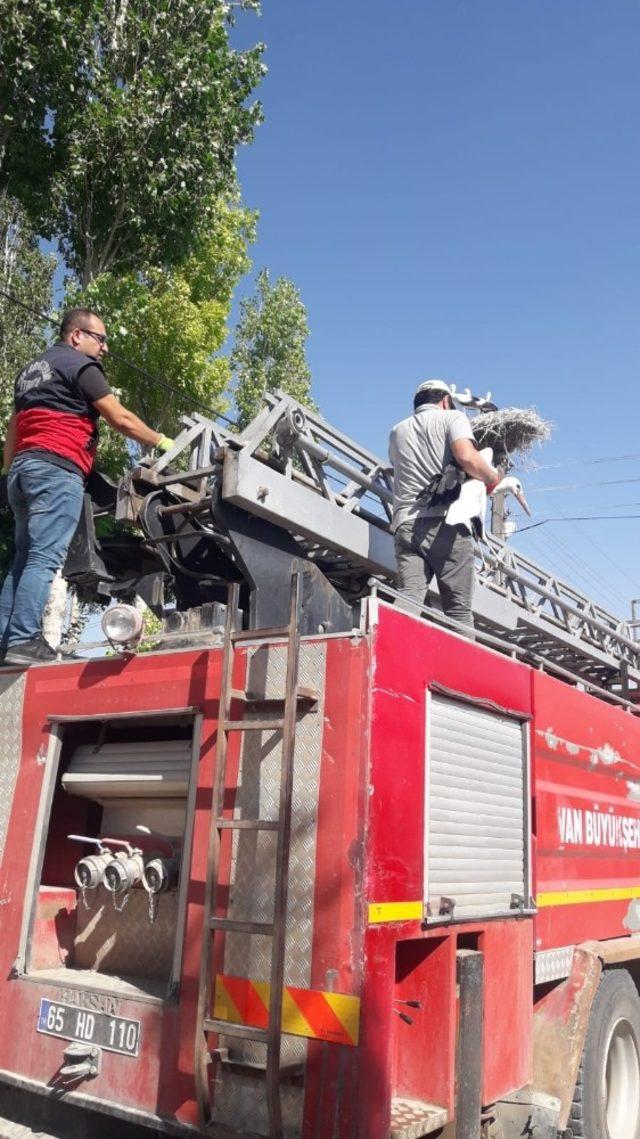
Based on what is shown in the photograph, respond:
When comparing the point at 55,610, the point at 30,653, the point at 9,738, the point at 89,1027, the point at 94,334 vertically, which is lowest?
the point at 89,1027

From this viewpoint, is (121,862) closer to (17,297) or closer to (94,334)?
(94,334)

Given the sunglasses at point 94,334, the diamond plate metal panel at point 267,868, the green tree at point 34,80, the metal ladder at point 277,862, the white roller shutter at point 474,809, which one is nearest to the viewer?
the metal ladder at point 277,862

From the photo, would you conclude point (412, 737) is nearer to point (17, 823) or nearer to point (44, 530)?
point (17, 823)

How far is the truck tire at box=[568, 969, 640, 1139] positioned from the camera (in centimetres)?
414

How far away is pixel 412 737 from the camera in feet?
10.5

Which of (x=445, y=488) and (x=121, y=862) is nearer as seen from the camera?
(x=121, y=862)

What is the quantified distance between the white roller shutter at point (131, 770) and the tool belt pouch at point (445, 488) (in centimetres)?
204

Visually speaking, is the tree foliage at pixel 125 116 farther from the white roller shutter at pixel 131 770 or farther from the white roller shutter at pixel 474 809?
the white roller shutter at pixel 474 809

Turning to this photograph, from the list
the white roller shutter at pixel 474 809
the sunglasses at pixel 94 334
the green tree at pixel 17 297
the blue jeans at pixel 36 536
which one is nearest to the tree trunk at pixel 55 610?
the green tree at pixel 17 297

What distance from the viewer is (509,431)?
39.7 ft

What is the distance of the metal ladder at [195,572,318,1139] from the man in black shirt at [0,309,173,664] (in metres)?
1.29

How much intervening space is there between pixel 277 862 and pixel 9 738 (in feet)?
5.34

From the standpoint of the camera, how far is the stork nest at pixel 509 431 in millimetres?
11351

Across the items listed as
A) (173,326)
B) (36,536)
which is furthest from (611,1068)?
(173,326)
